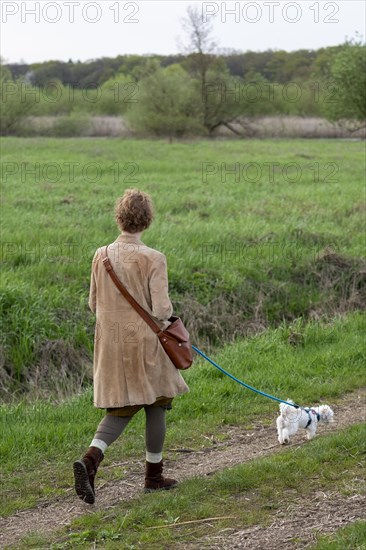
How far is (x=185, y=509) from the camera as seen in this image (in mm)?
5523

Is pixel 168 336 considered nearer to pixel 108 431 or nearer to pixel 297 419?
pixel 108 431

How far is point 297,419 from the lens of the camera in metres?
6.93

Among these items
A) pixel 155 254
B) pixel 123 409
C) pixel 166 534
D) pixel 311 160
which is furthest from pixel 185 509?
pixel 311 160

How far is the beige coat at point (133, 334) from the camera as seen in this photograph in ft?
18.5

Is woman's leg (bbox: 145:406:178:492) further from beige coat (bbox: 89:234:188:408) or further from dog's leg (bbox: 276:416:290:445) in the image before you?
dog's leg (bbox: 276:416:290:445)

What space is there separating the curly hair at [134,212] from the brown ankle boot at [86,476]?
1579mm

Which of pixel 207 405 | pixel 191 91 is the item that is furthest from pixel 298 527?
pixel 191 91

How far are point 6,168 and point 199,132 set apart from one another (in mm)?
27352

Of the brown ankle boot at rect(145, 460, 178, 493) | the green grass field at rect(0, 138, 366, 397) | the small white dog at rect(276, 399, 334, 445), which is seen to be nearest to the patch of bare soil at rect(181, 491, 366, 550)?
the brown ankle boot at rect(145, 460, 178, 493)

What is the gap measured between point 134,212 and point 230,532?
2.19 meters

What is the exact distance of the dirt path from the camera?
16.8 ft

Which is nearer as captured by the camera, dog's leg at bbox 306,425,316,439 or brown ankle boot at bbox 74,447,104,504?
brown ankle boot at bbox 74,447,104,504

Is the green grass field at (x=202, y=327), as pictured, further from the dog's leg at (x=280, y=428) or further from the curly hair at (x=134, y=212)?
the curly hair at (x=134, y=212)

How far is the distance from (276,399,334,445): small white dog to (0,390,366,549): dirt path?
0.12m
